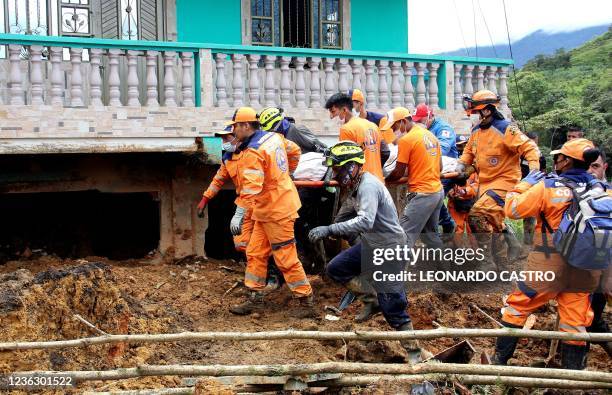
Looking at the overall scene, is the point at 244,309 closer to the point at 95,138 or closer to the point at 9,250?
the point at 95,138

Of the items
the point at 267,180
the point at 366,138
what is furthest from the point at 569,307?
the point at 267,180

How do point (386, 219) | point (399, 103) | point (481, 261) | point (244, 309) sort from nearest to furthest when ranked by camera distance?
point (386, 219) < point (244, 309) < point (481, 261) < point (399, 103)

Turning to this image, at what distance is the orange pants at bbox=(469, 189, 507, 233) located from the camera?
307 inches

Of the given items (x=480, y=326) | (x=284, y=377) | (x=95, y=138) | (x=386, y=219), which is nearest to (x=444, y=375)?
(x=284, y=377)

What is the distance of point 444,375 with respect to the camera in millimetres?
5039

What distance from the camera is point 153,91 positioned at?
8.72 meters

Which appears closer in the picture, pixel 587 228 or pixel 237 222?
pixel 587 228

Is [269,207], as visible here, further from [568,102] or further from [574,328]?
[568,102]

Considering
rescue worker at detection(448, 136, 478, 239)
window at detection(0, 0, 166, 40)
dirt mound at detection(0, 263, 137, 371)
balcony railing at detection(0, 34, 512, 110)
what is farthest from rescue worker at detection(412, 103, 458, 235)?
window at detection(0, 0, 166, 40)

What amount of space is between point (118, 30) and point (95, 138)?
2.11m

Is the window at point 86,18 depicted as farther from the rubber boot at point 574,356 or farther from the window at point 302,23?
the rubber boot at point 574,356

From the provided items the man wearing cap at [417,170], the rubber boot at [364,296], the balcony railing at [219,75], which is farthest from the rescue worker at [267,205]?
the balcony railing at [219,75]

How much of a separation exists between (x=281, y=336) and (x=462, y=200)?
4.52 m

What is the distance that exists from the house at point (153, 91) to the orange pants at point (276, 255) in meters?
2.33
